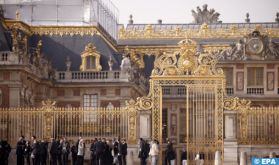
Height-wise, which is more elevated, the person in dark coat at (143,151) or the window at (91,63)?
the window at (91,63)

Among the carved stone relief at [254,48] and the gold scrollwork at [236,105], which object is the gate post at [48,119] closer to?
the gold scrollwork at [236,105]

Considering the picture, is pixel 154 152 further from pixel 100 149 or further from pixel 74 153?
pixel 74 153

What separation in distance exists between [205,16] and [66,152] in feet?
129

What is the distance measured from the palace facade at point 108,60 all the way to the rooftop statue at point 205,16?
12.2 ft

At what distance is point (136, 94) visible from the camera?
56781mm

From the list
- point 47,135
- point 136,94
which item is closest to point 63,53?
point 136,94

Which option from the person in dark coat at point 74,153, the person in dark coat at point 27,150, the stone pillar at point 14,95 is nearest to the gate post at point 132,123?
the person in dark coat at point 74,153

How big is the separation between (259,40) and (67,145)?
963 inches

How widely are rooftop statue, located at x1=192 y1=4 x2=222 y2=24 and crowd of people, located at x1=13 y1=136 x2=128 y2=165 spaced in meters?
37.7

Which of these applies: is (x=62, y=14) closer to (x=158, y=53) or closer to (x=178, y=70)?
(x=158, y=53)

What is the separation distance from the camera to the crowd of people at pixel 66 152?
38438 millimetres

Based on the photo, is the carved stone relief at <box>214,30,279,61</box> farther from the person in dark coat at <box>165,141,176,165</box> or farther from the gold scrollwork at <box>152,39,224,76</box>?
the person in dark coat at <box>165,141,176,165</box>

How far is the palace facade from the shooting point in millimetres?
47844

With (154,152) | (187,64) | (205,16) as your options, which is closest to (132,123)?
(154,152)
